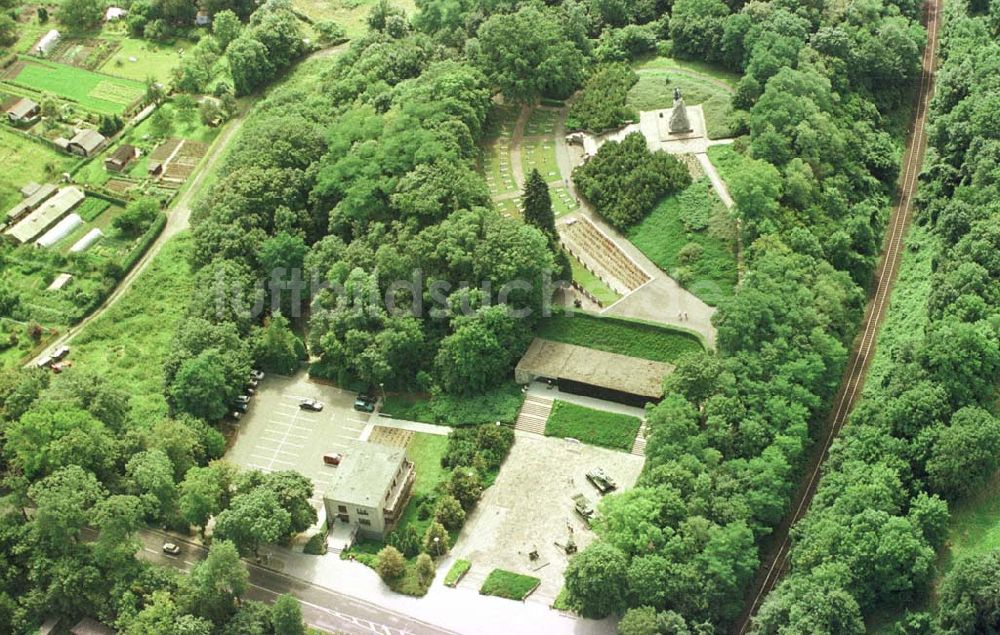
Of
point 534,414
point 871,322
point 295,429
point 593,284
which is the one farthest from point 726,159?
point 295,429

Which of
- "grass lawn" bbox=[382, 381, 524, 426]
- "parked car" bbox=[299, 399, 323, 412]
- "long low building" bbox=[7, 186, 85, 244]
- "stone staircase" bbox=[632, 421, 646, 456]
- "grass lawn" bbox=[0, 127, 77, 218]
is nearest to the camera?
"stone staircase" bbox=[632, 421, 646, 456]

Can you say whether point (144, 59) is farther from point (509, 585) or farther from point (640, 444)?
point (509, 585)

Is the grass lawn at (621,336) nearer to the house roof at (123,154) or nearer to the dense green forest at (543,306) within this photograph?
the dense green forest at (543,306)

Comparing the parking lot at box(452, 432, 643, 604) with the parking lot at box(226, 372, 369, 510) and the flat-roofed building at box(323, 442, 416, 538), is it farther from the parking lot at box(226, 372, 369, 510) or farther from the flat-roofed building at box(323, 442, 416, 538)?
the parking lot at box(226, 372, 369, 510)

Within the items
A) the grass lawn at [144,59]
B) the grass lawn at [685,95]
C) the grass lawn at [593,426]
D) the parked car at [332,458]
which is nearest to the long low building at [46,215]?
the grass lawn at [144,59]

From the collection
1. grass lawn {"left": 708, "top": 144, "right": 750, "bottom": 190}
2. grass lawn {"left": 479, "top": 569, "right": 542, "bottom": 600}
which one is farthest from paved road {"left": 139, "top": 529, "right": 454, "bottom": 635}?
grass lawn {"left": 708, "top": 144, "right": 750, "bottom": 190}

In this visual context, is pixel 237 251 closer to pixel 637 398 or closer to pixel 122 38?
pixel 637 398
